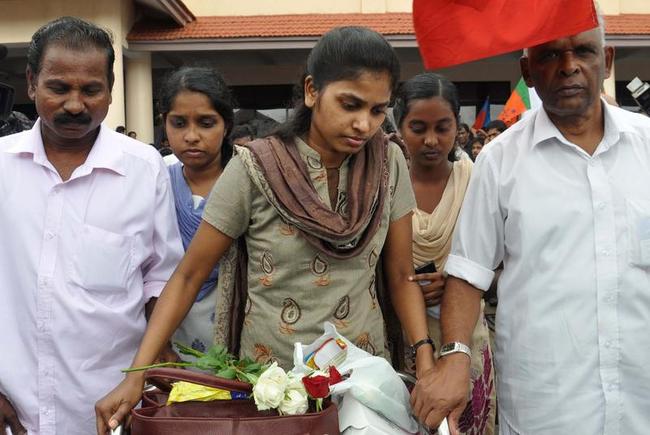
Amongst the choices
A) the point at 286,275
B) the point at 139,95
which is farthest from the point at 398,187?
the point at 139,95

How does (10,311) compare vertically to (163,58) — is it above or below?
below

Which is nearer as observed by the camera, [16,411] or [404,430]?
[404,430]

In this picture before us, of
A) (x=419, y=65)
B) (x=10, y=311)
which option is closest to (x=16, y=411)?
(x=10, y=311)

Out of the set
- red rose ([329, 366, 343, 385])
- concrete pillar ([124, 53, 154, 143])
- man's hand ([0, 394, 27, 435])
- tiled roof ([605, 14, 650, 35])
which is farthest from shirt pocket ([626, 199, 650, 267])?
tiled roof ([605, 14, 650, 35])

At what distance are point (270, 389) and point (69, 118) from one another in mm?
1115

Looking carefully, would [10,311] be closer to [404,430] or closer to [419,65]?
[404,430]

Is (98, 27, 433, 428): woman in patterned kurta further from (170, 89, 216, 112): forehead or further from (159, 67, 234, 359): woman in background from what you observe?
(170, 89, 216, 112): forehead

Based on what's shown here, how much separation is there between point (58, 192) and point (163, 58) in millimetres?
15023

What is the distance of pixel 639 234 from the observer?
219 centimetres

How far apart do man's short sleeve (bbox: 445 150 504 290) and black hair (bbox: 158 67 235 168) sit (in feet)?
3.86

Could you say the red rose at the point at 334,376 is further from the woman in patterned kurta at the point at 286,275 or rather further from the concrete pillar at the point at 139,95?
the concrete pillar at the point at 139,95

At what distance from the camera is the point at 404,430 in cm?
217

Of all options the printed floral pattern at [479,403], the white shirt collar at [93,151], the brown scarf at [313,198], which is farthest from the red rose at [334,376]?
the white shirt collar at [93,151]

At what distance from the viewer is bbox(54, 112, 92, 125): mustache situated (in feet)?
8.22
